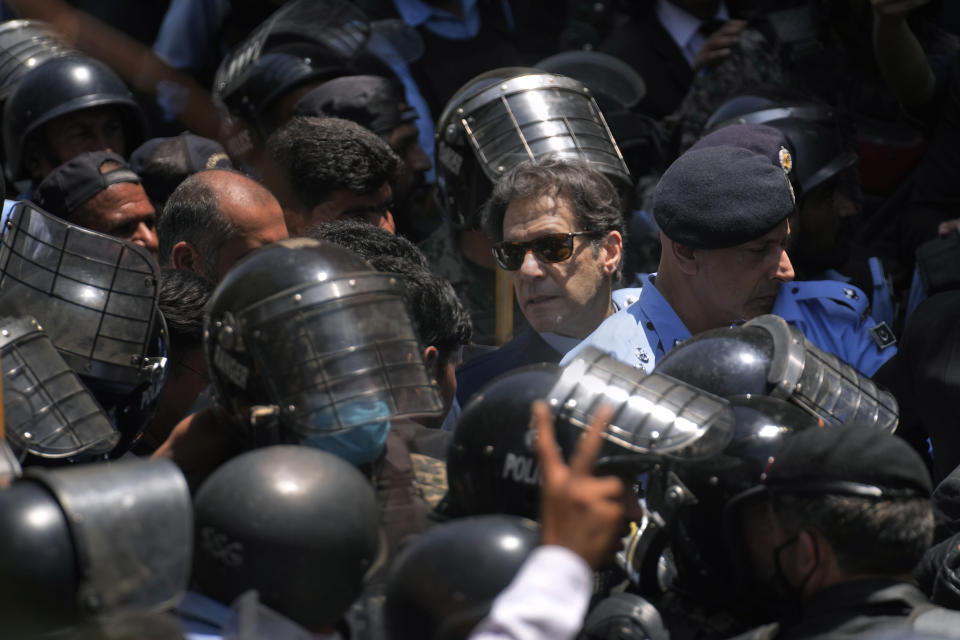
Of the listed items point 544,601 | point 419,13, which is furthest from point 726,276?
point 419,13

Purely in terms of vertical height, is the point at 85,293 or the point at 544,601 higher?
the point at 544,601

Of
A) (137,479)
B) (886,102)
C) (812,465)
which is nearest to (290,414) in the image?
(137,479)

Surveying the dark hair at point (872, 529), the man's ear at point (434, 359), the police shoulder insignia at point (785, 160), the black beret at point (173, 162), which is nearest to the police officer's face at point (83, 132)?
the black beret at point (173, 162)

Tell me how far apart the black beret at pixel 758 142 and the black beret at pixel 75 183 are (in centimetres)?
223

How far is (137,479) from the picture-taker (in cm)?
270

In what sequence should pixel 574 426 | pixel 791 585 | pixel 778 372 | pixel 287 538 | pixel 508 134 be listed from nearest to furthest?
pixel 287 538 < pixel 791 585 < pixel 574 426 < pixel 778 372 < pixel 508 134

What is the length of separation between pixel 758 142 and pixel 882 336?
76cm

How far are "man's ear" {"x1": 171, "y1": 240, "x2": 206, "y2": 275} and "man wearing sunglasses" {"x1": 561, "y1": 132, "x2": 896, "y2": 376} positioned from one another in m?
1.37

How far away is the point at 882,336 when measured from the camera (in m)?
4.41

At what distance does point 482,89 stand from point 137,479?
2868 millimetres

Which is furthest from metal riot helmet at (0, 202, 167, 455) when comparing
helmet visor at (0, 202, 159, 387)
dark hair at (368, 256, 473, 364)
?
dark hair at (368, 256, 473, 364)

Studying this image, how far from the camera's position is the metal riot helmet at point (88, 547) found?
250cm

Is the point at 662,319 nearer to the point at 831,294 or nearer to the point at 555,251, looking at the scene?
the point at 555,251

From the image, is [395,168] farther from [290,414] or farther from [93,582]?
[93,582]
